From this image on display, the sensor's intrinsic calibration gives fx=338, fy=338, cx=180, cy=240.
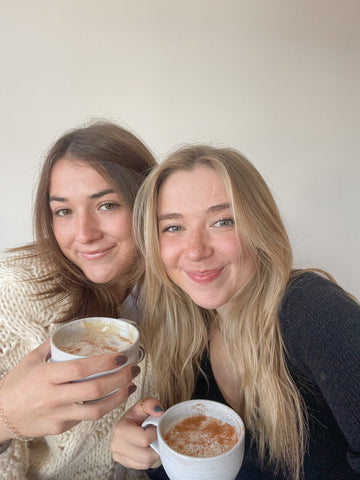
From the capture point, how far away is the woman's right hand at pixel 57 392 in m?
0.65

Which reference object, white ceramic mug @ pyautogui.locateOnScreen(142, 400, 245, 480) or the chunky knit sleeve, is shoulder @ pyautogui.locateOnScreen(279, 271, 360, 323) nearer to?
the chunky knit sleeve

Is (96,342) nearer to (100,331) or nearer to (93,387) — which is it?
(100,331)

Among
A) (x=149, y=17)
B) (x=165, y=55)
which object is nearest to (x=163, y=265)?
(x=165, y=55)

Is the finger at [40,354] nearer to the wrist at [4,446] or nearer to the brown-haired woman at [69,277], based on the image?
the brown-haired woman at [69,277]

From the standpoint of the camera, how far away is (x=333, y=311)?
2.43 feet

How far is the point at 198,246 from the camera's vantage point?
2.85 feet

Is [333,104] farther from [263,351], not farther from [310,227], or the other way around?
[263,351]

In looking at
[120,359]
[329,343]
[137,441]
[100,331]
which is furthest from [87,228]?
[329,343]

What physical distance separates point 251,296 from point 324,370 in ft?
1.03

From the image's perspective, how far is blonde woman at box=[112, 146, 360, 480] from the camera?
2.72 ft

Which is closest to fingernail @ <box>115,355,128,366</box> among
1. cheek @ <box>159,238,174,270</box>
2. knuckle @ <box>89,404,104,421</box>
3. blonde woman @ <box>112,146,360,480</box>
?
knuckle @ <box>89,404,104,421</box>

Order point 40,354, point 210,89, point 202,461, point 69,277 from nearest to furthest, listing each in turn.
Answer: point 202,461, point 40,354, point 69,277, point 210,89

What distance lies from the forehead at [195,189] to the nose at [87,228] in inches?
8.4

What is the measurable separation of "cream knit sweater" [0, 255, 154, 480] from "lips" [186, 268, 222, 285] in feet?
1.45
